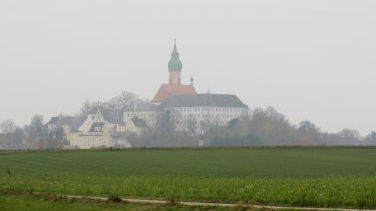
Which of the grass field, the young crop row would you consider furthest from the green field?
the grass field

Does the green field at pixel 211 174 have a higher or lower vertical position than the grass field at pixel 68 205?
higher

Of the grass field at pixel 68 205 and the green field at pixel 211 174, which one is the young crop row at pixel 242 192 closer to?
the green field at pixel 211 174

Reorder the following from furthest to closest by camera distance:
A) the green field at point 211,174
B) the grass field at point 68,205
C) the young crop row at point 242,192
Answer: the green field at point 211,174, the grass field at point 68,205, the young crop row at point 242,192

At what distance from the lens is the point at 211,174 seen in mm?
51906

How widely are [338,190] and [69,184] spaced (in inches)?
576

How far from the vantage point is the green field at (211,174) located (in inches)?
1076

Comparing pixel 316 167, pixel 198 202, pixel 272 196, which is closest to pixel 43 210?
pixel 198 202

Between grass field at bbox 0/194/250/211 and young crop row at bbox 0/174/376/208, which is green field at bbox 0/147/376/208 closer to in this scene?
young crop row at bbox 0/174/376/208

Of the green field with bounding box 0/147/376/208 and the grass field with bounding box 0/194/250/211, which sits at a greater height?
the green field with bounding box 0/147/376/208

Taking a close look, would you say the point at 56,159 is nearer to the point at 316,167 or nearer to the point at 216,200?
the point at 316,167

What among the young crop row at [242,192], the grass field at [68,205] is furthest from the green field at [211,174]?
the grass field at [68,205]

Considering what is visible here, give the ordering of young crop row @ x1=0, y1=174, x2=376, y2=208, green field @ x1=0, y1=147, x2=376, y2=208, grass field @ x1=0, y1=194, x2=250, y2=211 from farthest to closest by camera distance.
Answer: green field @ x1=0, y1=147, x2=376, y2=208, grass field @ x1=0, y1=194, x2=250, y2=211, young crop row @ x1=0, y1=174, x2=376, y2=208

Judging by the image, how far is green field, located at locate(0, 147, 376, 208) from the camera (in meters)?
27.3

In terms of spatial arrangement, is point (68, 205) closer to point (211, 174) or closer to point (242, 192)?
point (242, 192)
